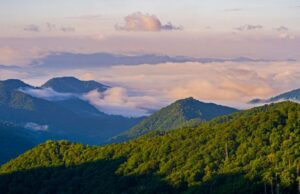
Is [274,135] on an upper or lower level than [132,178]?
upper

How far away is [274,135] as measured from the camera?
18175cm

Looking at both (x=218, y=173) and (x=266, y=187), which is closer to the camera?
(x=266, y=187)

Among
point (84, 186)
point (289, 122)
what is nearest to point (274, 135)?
point (289, 122)

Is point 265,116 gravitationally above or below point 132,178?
above

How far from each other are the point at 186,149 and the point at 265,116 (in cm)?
2079

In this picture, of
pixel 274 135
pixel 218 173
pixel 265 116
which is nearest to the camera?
pixel 218 173

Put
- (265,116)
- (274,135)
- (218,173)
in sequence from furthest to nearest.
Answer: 1. (265,116)
2. (274,135)
3. (218,173)

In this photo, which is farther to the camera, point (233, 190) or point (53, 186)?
point (53, 186)

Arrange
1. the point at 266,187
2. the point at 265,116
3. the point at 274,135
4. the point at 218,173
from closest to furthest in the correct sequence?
the point at 266,187
the point at 218,173
the point at 274,135
the point at 265,116

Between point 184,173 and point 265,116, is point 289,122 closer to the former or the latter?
point 265,116

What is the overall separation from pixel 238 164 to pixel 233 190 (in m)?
24.0

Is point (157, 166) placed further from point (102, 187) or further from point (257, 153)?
point (257, 153)

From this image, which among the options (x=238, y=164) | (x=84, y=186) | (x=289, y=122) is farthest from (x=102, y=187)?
(x=289, y=122)

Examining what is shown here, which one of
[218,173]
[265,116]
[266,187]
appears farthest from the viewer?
[265,116]
